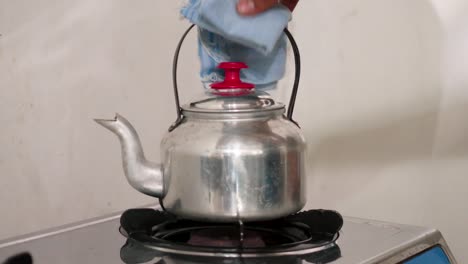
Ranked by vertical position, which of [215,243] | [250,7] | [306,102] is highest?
[250,7]

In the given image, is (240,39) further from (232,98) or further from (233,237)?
(233,237)

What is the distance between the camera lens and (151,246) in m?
0.70

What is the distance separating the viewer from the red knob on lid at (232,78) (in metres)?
0.74

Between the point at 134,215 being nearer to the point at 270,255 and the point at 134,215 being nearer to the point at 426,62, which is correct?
the point at 270,255

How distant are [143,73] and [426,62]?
50 cm

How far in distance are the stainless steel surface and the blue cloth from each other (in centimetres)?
9

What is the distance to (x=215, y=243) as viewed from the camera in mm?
698

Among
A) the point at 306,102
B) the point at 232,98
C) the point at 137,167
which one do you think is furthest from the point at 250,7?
the point at 306,102

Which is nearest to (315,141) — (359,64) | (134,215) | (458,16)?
(359,64)

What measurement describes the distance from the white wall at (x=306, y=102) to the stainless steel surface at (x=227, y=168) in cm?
32

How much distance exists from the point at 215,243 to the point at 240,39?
9.1 inches

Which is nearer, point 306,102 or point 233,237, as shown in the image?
point 233,237

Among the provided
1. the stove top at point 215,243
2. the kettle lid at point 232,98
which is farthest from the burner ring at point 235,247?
the kettle lid at point 232,98

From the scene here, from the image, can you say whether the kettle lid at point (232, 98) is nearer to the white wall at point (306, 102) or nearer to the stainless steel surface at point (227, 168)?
the stainless steel surface at point (227, 168)
